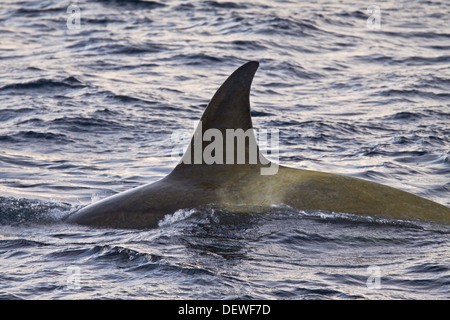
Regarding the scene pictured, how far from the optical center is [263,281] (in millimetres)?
7242

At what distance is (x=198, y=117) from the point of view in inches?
644

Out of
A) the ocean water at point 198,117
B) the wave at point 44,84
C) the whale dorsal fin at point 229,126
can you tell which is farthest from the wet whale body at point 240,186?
the wave at point 44,84

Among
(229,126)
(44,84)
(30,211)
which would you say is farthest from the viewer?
(44,84)

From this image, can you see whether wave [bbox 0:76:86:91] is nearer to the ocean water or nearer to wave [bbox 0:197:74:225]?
the ocean water

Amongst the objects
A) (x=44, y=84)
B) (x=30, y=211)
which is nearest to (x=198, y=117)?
(x=44, y=84)

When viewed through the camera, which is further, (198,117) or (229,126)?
(198,117)

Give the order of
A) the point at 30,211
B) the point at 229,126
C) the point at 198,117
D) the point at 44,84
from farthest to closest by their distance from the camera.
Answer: the point at 44,84 → the point at 198,117 → the point at 30,211 → the point at 229,126

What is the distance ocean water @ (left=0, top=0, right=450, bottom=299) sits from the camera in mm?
7500

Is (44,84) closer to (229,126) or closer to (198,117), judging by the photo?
(198,117)

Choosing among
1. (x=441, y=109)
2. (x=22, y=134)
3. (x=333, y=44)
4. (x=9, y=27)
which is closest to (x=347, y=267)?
(x=22, y=134)

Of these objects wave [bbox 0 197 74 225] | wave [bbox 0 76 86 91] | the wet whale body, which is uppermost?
the wet whale body

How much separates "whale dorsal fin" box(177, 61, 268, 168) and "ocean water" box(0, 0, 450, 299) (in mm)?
690

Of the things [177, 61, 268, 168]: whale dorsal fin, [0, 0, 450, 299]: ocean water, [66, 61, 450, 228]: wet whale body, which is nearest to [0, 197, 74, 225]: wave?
[0, 0, 450, 299]: ocean water

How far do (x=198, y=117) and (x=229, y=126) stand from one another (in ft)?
25.1
